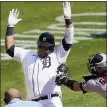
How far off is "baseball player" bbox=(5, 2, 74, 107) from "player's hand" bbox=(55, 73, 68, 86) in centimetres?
15

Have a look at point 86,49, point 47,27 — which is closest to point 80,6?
point 47,27

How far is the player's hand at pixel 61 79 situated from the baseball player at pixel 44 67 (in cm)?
15

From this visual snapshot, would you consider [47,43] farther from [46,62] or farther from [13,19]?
[13,19]

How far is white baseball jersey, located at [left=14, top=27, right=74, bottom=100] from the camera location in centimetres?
902

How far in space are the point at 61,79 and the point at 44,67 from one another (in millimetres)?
487

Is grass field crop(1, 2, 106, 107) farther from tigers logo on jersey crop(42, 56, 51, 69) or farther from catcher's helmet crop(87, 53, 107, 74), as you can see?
catcher's helmet crop(87, 53, 107, 74)

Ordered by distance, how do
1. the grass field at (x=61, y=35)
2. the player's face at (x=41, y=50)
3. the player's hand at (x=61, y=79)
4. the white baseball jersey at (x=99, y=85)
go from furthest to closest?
the grass field at (x=61, y=35), the player's face at (x=41, y=50), the player's hand at (x=61, y=79), the white baseball jersey at (x=99, y=85)

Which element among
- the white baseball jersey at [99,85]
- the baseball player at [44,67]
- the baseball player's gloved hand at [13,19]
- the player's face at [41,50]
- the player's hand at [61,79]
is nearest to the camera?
the white baseball jersey at [99,85]

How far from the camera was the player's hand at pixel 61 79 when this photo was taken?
882 cm

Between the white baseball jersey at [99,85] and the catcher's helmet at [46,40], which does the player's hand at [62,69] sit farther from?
the white baseball jersey at [99,85]

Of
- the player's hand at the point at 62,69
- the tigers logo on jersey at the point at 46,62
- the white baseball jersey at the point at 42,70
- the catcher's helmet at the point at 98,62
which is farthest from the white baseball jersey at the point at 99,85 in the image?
the tigers logo on jersey at the point at 46,62

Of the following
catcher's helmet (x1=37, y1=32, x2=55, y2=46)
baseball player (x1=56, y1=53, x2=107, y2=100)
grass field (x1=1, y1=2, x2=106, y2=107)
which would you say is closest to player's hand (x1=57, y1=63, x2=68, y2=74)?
catcher's helmet (x1=37, y1=32, x2=55, y2=46)

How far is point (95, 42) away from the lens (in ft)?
74.6

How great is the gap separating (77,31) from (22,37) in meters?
3.20
